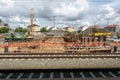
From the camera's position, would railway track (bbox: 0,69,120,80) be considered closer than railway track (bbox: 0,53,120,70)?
Yes

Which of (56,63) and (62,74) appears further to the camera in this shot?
(56,63)

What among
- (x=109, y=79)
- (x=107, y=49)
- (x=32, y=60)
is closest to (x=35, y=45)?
(x=107, y=49)

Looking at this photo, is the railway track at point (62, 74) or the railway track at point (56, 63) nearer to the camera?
the railway track at point (62, 74)

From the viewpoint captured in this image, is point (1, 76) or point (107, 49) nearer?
point (1, 76)

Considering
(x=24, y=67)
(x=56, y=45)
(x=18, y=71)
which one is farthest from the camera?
(x=56, y=45)

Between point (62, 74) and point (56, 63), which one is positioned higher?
point (56, 63)

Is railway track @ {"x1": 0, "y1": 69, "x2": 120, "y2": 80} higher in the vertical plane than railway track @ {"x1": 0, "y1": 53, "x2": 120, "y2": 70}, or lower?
lower

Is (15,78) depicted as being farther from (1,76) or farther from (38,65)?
(38,65)

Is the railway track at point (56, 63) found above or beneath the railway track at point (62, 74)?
above

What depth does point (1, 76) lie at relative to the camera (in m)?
13.5

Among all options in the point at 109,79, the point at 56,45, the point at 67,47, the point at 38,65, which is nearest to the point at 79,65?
the point at 38,65

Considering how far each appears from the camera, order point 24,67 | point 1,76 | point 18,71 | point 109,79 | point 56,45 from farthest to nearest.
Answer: point 56,45
point 24,67
point 18,71
point 1,76
point 109,79

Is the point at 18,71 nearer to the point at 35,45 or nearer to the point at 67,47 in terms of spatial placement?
the point at 67,47

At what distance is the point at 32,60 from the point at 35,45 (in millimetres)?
16737
